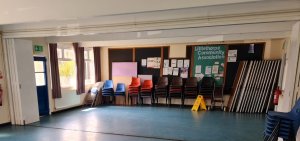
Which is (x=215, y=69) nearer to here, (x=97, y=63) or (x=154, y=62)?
(x=154, y=62)

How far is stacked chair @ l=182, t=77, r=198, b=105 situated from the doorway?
14.9 ft

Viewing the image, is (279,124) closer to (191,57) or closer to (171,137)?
(171,137)

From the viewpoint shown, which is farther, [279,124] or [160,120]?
[160,120]

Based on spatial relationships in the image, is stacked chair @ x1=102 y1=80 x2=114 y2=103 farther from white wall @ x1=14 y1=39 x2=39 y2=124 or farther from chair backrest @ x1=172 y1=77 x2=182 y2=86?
white wall @ x1=14 y1=39 x2=39 y2=124

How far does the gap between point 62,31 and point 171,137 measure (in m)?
3.11

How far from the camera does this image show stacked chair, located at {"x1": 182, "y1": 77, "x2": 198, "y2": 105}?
6.74 meters

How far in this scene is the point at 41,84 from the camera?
5742mm

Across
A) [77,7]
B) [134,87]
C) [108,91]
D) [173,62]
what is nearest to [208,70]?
[173,62]

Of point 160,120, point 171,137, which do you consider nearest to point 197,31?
point 171,137

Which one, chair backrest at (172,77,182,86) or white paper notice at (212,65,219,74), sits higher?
white paper notice at (212,65,219,74)

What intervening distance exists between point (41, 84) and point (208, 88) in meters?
5.33

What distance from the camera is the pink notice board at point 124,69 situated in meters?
7.61

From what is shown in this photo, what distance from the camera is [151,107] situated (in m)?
7.04

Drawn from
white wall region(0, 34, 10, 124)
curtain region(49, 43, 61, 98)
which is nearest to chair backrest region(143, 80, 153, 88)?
curtain region(49, 43, 61, 98)
